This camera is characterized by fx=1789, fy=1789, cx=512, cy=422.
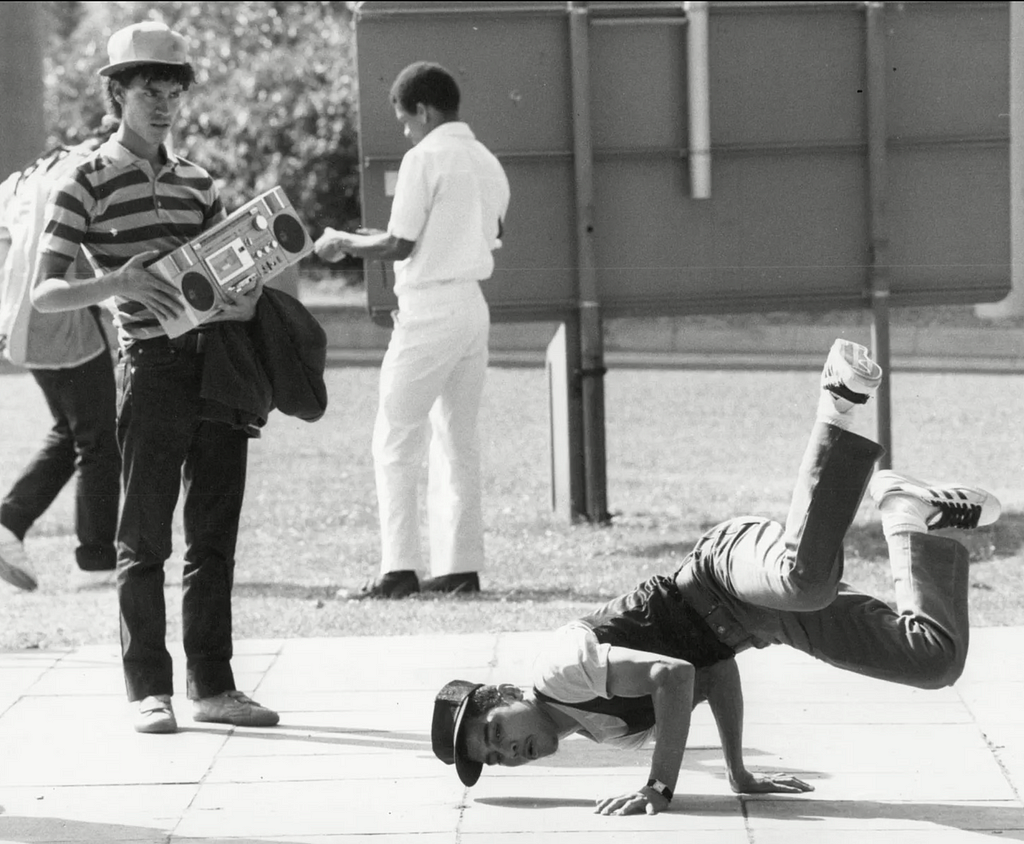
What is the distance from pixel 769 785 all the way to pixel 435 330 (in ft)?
10.4

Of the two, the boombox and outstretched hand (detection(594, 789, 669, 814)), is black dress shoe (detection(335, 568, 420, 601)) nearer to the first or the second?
the boombox

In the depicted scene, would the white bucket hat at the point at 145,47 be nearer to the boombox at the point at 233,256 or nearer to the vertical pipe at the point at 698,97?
the boombox at the point at 233,256

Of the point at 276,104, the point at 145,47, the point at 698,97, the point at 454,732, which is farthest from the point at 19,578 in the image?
the point at 276,104

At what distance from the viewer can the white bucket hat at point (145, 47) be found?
5.00 m

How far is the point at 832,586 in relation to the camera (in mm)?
4043

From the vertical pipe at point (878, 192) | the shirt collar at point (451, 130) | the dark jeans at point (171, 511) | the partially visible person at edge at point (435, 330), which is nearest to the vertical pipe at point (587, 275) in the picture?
the vertical pipe at point (878, 192)

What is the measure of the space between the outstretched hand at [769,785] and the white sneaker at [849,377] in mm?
1009

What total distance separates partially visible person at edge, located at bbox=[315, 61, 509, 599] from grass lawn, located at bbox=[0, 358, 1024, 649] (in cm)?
26

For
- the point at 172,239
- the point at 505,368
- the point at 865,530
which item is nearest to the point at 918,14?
the point at 865,530

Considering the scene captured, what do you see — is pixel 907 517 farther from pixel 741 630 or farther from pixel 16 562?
pixel 16 562

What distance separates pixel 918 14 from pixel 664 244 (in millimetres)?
1707

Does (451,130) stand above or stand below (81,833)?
above

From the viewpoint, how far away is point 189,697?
5355 mm

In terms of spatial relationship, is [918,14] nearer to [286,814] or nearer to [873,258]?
[873,258]
